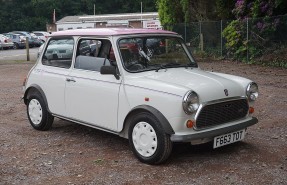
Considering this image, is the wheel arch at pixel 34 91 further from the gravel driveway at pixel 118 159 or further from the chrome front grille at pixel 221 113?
the chrome front grille at pixel 221 113

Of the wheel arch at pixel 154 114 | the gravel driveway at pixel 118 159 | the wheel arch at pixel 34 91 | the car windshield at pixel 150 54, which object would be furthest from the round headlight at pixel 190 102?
the wheel arch at pixel 34 91

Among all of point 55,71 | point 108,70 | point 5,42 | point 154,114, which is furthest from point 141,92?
point 5,42

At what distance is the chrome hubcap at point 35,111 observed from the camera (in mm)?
7270

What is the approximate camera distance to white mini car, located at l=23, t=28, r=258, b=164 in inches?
207

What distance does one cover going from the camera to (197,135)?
17.1 feet

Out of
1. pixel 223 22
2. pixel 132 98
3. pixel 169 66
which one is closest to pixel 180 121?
pixel 132 98

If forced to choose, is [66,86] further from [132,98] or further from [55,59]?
[132,98]

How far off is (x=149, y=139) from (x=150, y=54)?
140 cm

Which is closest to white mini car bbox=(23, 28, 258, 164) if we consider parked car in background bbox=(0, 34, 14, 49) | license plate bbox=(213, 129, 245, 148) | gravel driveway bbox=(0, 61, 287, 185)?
license plate bbox=(213, 129, 245, 148)

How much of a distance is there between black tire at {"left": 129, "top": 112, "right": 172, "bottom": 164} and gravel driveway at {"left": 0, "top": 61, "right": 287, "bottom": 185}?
136mm

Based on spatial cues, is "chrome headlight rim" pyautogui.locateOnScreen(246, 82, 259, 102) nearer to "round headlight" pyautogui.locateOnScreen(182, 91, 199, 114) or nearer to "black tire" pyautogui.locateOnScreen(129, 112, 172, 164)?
"round headlight" pyautogui.locateOnScreen(182, 91, 199, 114)

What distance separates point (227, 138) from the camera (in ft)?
18.5

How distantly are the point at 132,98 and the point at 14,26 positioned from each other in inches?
2717

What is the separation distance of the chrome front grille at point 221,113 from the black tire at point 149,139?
48 cm
